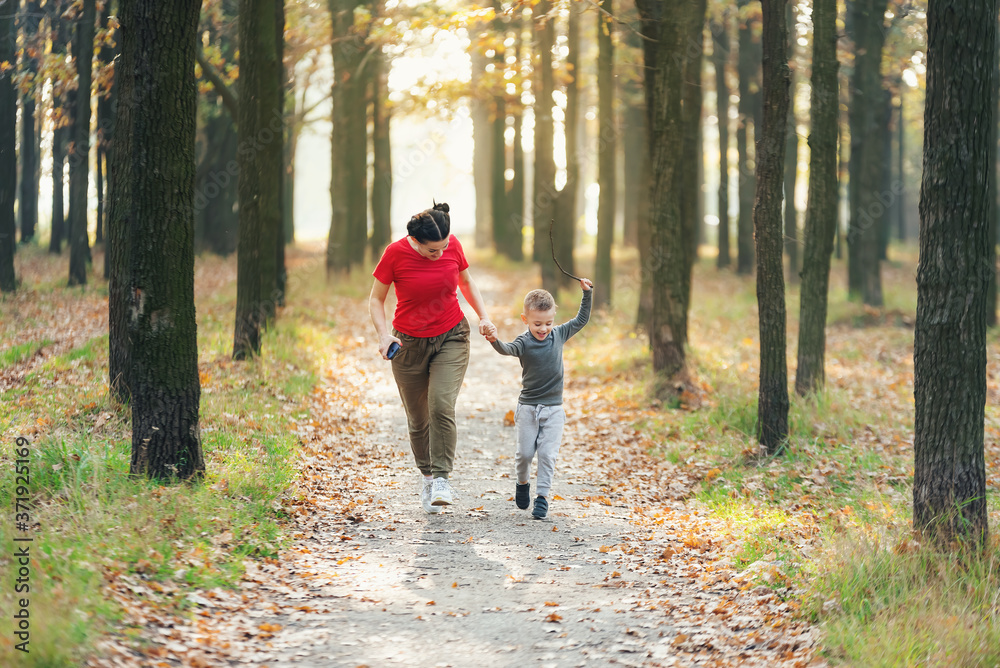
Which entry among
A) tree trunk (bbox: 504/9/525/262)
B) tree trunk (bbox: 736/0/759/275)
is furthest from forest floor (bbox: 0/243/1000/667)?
tree trunk (bbox: 504/9/525/262)

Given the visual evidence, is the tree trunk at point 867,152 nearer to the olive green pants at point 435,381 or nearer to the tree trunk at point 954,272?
the tree trunk at point 954,272

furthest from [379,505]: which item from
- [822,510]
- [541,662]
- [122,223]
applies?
[122,223]

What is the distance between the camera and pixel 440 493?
6.44 meters

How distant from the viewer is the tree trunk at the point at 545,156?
17922 millimetres

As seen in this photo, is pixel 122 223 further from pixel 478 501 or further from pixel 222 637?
pixel 222 637

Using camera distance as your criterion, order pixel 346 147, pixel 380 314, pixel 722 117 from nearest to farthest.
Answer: pixel 380 314 → pixel 346 147 → pixel 722 117

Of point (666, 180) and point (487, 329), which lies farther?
point (666, 180)

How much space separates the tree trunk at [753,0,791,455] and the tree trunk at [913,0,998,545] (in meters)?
3.10

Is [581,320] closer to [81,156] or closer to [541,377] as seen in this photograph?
[541,377]

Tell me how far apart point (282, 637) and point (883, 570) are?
342 centimetres

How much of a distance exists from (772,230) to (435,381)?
3.94 metres

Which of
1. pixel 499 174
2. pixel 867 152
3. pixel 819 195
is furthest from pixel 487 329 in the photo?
pixel 499 174

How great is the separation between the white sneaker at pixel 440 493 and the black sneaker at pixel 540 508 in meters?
0.69

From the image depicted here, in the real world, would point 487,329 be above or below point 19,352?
above
